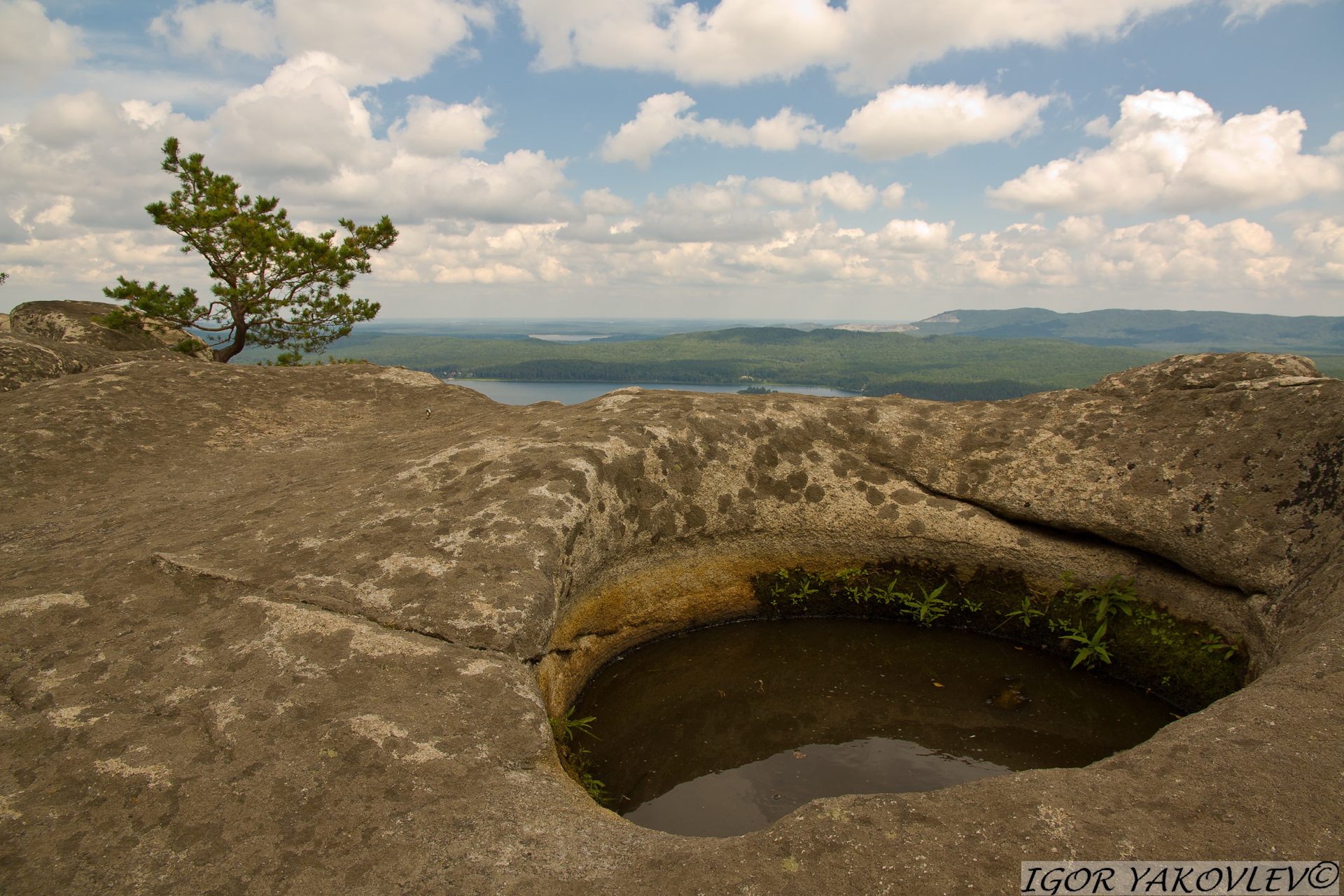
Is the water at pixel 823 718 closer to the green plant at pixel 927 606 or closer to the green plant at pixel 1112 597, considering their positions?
the green plant at pixel 927 606

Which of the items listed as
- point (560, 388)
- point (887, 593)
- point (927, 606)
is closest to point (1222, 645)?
Answer: point (927, 606)

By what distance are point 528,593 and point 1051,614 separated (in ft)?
31.2

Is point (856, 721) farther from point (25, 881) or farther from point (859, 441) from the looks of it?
point (25, 881)

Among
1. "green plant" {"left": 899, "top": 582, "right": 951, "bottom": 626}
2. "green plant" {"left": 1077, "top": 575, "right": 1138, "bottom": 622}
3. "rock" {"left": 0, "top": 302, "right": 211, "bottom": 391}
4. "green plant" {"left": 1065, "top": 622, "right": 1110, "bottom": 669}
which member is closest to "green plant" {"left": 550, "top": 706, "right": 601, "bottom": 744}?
"green plant" {"left": 899, "top": 582, "right": 951, "bottom": 626}

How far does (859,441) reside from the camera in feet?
44.3

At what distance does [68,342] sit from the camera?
19.6 m

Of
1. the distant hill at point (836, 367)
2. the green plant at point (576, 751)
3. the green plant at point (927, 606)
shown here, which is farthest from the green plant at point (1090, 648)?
the distant hill at point (836, 367)

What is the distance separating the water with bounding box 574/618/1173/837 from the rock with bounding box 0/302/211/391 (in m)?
16.7

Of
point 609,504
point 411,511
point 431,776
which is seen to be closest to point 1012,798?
point 431,776

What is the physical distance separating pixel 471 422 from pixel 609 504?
5.42 metres

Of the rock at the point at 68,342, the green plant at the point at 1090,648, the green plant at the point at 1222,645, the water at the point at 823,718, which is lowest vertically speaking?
the water at the point at 823,718

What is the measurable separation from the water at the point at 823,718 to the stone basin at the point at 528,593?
3.73 feet

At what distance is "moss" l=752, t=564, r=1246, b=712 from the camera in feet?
32.5

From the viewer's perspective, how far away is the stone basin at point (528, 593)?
190 inches
